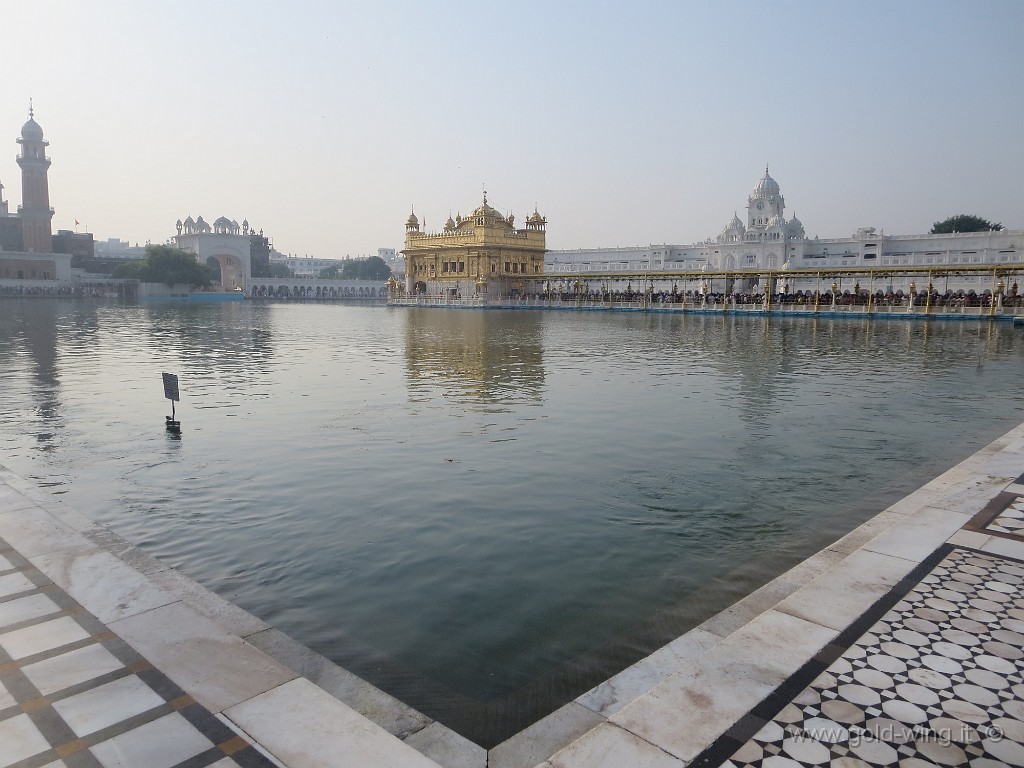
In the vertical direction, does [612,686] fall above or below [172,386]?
below

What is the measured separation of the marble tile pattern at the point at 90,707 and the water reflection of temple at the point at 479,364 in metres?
8.82

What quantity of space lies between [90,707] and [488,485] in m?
4.49

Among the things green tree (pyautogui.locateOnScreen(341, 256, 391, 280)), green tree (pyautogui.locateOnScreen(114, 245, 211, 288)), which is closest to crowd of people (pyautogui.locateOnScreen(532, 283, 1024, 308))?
green tree (pyautogui.locateOnScreen(114, 245, 211, 288))

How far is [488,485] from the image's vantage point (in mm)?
7367

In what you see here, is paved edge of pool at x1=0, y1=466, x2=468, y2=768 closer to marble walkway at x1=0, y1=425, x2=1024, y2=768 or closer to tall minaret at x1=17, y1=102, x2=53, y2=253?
marble walkway at x1=0, y1=425, x2=1024, y2=768

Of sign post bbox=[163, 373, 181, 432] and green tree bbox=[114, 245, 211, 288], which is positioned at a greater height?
green tree bbox=[114, 245, 211, 288]

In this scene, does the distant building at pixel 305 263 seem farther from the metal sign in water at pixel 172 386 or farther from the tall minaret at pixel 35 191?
the metal sign in water at pixel 172 386

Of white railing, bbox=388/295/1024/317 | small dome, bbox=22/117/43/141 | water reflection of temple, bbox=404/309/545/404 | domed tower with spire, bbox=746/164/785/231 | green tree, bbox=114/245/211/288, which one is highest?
small dome, bbox=22/117/43/141

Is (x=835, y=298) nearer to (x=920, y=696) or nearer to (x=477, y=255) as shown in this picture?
(x=477, y=255)

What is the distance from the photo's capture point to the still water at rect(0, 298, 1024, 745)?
442 cm

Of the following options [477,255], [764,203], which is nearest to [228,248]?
[477,255]

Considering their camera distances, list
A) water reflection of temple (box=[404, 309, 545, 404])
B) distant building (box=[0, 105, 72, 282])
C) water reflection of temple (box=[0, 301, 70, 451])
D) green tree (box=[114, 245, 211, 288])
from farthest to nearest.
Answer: distant building (box=[0, 105, 72, 282]), green tree (box=[114, 245, 211, 288]), water reflection of temple (box=[404, 309, 545, 404]), water reflection of temple (box=[0, 301, 70, 451])

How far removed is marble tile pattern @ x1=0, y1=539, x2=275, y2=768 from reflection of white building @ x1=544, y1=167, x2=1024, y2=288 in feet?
185

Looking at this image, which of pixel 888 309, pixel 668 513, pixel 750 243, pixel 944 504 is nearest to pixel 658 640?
pixel 668 513
